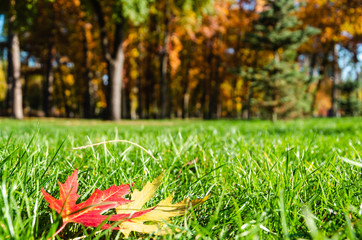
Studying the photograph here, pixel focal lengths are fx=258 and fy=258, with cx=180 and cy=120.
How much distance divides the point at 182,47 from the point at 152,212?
77.7 feet

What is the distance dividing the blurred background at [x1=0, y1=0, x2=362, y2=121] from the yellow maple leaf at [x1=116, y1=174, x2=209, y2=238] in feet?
28.5

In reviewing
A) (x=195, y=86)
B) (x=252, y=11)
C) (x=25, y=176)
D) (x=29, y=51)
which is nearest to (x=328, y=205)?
(x=25, y=176)

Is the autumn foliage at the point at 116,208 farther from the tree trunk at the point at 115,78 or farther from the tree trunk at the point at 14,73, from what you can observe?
the tree trunk at the point at 14,73

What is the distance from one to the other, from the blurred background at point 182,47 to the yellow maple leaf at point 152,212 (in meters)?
8.68

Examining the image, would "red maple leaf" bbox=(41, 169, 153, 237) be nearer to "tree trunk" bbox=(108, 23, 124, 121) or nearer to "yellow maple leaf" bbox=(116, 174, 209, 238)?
"yellow maple leaf" bbox=(116, 174, 209, 238)

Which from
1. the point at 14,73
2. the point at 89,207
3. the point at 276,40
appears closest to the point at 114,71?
the point at 14,73

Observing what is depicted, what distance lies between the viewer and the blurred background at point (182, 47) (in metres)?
9.72

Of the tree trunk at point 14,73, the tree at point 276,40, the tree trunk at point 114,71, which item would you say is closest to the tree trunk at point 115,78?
the tree trunk at point 114,71

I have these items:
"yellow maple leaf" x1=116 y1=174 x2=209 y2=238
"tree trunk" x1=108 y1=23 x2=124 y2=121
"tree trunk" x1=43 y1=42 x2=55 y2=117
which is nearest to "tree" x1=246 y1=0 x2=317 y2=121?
"tree trunk" x1=108 y1=23 x2=124 y2=121

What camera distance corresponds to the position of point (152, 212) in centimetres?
74

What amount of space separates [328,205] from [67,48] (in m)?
23.2

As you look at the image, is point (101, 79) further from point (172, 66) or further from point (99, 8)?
point (99, 8)

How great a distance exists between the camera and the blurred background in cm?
972

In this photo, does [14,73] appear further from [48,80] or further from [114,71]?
[48,80]
